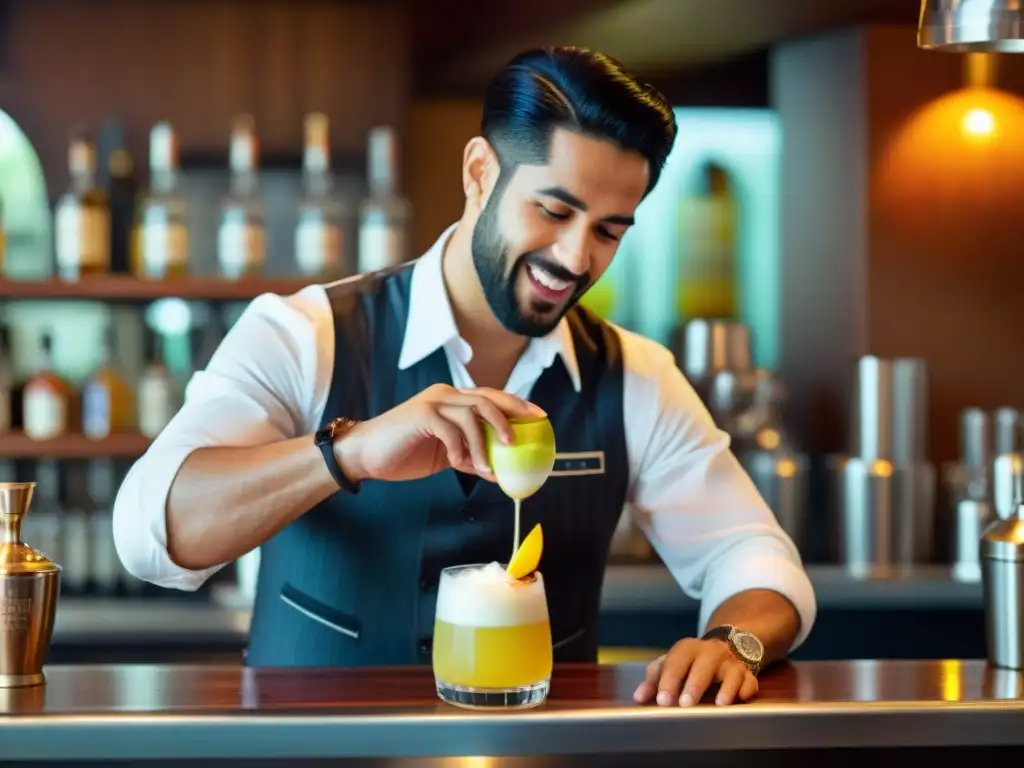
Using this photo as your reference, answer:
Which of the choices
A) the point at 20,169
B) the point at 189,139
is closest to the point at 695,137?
the point at 189,139

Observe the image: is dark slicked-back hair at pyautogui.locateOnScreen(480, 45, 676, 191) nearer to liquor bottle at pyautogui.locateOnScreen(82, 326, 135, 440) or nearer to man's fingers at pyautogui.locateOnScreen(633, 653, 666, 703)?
man's fingers at pyautogui.locateOnScreen(633, 653, 666, 703)

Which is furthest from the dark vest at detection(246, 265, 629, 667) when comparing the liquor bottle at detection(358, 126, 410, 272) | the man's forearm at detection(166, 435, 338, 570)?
the liquor bottle at detection(358, 126, 410, 272)

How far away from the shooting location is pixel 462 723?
135cm

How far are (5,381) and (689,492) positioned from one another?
2045 millimetres

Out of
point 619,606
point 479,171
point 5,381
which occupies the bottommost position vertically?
point 619,606

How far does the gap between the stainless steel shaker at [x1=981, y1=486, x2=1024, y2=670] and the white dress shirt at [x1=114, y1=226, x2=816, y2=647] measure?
226 mm

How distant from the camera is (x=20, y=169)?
3.54 m

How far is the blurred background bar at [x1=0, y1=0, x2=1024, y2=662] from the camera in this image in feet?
10.8

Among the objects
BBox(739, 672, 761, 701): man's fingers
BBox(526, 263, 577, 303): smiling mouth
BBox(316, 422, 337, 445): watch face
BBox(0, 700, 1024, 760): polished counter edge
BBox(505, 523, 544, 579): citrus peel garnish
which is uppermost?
BBox(526, 263, 577, 303): smiling mouth

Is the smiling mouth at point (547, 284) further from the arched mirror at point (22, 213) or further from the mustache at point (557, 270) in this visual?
the arched mirror at point (22, 213)

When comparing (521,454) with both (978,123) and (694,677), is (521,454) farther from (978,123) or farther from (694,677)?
(978,123)

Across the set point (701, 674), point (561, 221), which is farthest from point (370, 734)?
point (561, 221)

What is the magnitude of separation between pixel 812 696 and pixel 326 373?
2.47ft

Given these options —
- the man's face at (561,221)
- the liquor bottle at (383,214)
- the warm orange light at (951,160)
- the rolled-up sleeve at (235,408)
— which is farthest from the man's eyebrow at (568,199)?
the warm orange light at (951,160)
